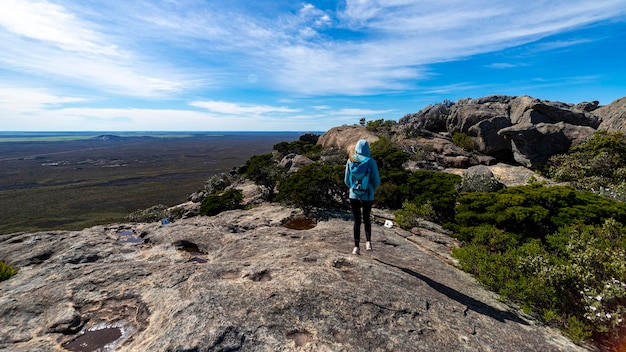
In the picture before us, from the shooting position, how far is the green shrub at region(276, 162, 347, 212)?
15297 mm

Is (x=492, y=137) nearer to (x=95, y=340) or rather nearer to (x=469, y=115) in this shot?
(x=469, y=115)

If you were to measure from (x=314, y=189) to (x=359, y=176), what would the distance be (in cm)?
807

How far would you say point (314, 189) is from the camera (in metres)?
15.7

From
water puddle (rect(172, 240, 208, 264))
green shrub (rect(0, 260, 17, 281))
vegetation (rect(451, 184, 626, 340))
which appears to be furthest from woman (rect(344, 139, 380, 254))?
green shrub (rect(0, 260, 17, 281))

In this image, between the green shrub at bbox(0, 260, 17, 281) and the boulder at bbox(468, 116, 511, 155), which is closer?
the green shrub at bbox(0, 260, 17, 281)

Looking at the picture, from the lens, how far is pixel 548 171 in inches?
1043

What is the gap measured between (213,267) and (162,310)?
192cm

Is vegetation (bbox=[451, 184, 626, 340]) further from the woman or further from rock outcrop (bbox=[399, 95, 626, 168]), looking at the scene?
rock outcrop (bbox=[399, 95, 626, 168])

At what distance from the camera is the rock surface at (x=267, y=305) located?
16.6 feet

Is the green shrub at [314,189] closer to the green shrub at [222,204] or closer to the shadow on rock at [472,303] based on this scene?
the green shrub at [222,204]

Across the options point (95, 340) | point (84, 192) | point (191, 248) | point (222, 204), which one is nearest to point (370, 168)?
point (95, 340)

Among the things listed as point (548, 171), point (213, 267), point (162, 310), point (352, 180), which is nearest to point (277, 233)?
point (213, 267)

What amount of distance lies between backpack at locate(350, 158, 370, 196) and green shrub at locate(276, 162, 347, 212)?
727 cm

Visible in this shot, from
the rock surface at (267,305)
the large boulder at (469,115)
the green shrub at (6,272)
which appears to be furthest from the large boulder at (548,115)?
the green shrub at (6,272)
